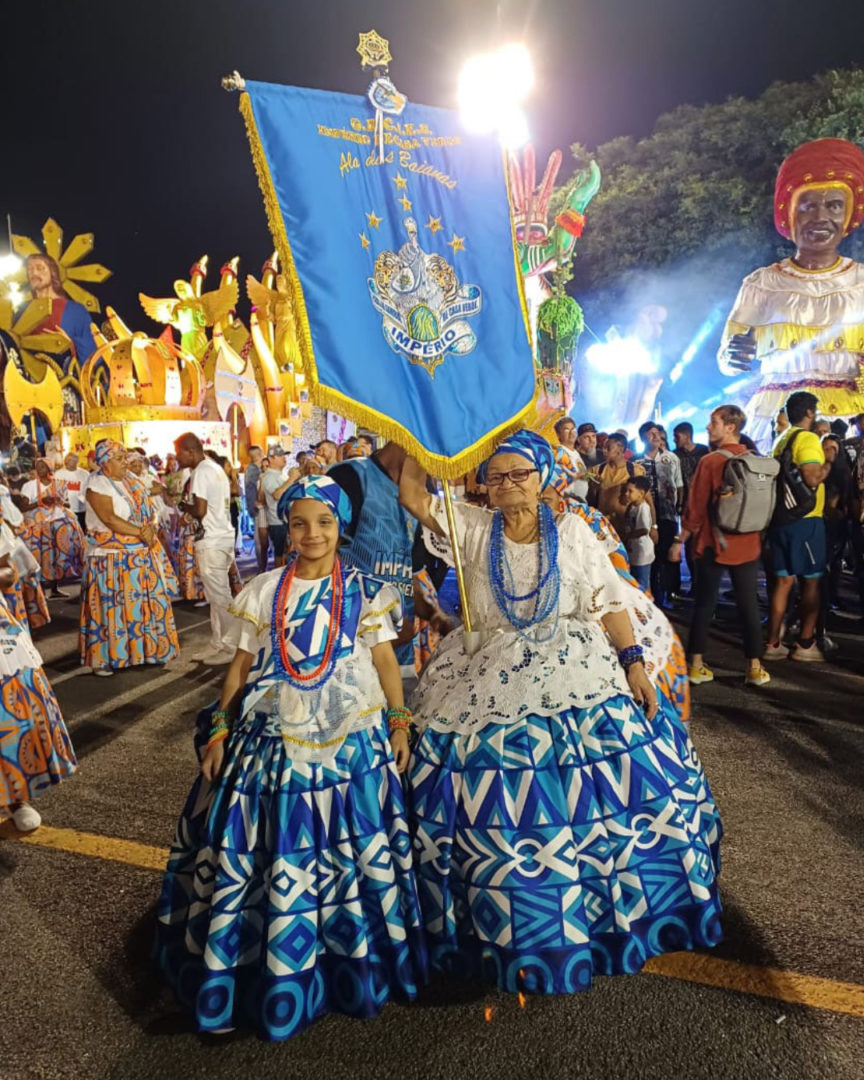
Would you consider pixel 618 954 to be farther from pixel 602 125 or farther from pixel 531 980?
pixel 602 125

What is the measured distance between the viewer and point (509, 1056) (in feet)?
6.38

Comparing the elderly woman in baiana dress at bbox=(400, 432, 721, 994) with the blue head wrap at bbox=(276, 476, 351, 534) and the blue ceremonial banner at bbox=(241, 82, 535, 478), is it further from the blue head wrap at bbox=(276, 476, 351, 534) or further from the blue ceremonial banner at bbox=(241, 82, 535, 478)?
the blue head wrap at bbox=(276, 476, 351, 534)

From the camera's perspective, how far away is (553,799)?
2.05 meters

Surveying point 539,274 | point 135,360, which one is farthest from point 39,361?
point 539,274

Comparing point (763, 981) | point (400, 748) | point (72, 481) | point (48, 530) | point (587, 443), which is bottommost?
point (763, 981)

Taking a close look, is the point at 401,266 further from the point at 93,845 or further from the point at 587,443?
the point at 587,443

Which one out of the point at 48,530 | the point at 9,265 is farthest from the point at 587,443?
the point at 9,265

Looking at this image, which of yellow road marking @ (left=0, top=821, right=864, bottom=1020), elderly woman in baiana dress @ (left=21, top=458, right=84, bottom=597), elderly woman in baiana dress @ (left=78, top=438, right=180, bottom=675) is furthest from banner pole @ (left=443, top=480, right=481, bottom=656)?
elderly woman in baiana dress @ (left=21, top=458, right=84, bottom=597)

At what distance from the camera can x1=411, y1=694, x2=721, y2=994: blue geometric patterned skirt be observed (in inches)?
77.0

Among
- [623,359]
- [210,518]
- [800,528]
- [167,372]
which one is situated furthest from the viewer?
[623,359]

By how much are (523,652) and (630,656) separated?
43 centimetres

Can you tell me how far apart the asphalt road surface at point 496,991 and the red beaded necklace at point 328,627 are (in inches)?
41.4

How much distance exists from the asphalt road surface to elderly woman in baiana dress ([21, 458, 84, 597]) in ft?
25.4

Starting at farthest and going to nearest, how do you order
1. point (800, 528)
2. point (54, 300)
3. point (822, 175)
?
point (54, 300), point (822, 175), point (800, 528)
